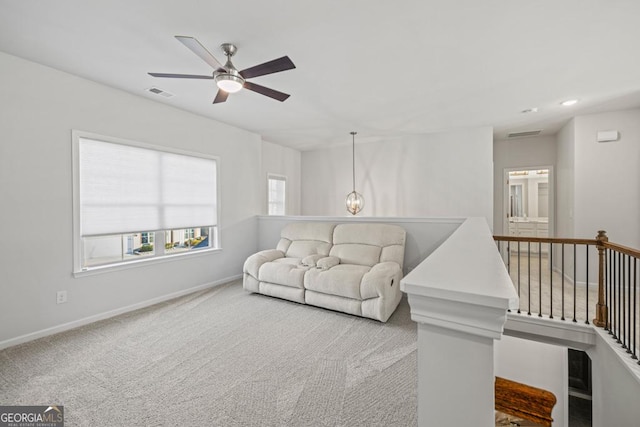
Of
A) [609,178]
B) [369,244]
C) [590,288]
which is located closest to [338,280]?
[369,244]

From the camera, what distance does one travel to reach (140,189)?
3.62m

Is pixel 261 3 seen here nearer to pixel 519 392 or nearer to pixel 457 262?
pixel 457 262

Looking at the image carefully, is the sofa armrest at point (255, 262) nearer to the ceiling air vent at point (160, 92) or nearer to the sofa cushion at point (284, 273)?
the sofa cushion at point (284, 273)

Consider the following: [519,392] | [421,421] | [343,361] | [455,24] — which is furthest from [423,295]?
[519,392]

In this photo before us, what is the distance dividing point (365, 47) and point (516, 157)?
16.3ft

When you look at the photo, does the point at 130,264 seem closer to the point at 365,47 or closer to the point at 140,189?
the point at 140,189

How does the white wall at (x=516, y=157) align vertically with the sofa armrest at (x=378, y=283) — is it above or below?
above

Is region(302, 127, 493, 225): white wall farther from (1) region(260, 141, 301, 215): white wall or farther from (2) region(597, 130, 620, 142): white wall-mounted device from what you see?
(2) region(597, 130, 620, 142): white wall-mounted device

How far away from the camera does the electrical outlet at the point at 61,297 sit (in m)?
2.92

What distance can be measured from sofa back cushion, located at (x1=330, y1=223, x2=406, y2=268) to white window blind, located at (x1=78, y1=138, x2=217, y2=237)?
2195 millimetres

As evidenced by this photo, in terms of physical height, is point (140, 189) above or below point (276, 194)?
below

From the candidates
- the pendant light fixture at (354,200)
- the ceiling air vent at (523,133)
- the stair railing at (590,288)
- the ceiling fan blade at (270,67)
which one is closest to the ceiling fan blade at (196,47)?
the ceiling fan blade at (270,67)

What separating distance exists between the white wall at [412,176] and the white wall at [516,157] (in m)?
1.14

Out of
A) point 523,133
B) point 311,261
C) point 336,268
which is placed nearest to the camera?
point 336,268
